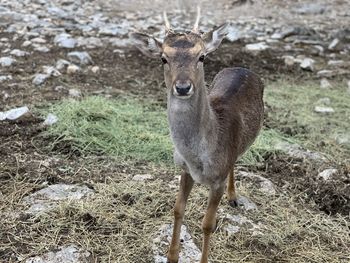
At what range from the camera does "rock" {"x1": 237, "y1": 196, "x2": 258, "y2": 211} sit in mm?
5656

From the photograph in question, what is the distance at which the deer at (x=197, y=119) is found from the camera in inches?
166

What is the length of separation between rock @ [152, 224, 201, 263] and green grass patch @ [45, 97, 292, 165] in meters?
1.36

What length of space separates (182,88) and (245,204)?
2.12 m

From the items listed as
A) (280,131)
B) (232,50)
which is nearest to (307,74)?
(232,50)

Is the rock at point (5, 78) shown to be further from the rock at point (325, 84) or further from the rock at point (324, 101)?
the rock at point (325, 84)

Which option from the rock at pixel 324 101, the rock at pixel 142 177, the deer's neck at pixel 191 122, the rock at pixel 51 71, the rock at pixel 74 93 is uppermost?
the deer's neck at pixel 191 122

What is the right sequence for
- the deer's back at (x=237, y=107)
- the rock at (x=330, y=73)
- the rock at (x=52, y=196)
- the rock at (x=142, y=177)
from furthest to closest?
the rock at (x=330, y=73), the rock at (x=142, y=177), the rock at (x=52, y=196), the deer's back at (x=237, y=107)

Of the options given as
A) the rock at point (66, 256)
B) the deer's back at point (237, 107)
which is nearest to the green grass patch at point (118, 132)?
the deer's back at point (237, 107)

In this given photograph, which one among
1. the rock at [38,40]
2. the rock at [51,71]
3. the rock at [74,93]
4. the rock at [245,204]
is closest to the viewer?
the rock at [245,204]

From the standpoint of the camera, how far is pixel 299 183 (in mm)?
6219

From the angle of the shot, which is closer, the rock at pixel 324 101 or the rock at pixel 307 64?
the rock at pixel 324 101

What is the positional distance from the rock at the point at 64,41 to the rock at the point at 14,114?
3.31 metres

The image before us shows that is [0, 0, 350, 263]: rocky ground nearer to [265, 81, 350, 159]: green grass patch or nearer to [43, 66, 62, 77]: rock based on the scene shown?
[43, 66, 62, 77]: rock

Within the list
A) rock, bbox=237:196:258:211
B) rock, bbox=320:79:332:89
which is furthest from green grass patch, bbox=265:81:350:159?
rock, bbox=237:196:258:211
